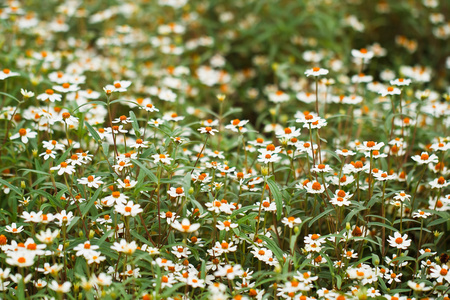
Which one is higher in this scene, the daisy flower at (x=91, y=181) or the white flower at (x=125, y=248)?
the daisy flower at (x=91, y=181)

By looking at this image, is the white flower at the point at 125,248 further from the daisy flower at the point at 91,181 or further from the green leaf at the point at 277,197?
the green leaf at the point at 277,197

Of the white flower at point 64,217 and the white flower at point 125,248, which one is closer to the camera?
the white flower at point 125,248

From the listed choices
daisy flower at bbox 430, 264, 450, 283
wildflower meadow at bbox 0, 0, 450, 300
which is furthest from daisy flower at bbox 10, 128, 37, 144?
daisy flower at bbox 430, 264, 450, 283

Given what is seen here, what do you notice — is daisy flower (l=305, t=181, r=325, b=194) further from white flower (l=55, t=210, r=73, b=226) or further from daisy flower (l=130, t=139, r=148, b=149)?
white flower (l=55, t=210, r=73, b=226)

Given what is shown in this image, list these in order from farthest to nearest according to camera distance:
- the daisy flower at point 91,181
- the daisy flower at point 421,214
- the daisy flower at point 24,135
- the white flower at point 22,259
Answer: the daisy flower at point 24,135
the daisy flower at point 421,214
the daisy flower at point 91,181
the white flower at point 22,259

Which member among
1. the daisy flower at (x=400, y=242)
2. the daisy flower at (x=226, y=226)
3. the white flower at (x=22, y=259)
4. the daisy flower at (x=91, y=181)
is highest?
the daisy flower at (x=91, y=181)

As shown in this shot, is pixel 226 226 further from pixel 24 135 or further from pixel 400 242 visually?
pixel 24 135

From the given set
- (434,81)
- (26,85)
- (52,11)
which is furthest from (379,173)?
(52,11)

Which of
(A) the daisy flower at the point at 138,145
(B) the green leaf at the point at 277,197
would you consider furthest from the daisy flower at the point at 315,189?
(A) the daisy flower at the point at 138,145

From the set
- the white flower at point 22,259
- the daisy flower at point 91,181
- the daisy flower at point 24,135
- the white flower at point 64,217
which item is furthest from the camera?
the daisy flower at point 24,135

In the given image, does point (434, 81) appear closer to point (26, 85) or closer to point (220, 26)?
point (220, 26)
